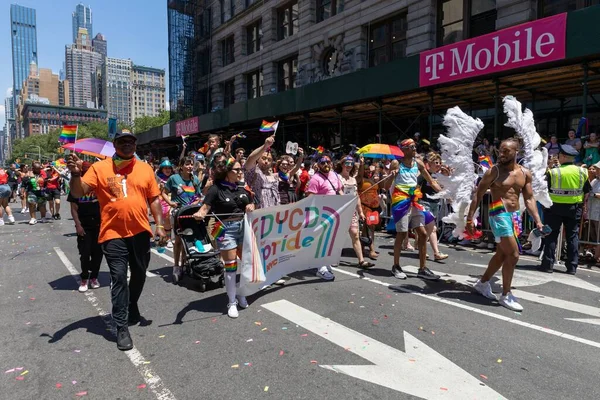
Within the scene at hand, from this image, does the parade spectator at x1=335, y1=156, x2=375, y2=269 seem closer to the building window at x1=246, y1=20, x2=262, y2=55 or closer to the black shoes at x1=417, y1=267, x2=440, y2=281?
the black shoes at x1=417, y1=267, x2=440, y2=281

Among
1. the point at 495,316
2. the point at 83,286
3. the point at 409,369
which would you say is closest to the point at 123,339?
the point at 83,286

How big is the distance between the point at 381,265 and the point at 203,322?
12.3ft

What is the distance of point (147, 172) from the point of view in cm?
448

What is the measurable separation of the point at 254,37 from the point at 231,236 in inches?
1143

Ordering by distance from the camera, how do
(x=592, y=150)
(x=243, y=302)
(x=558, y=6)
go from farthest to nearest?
(x=558, y=6)
(x=592, y=150)
(x=243, y=302)

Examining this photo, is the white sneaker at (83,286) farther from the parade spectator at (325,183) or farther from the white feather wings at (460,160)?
the white feather wings at (460,160)

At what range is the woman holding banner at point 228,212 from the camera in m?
4.96

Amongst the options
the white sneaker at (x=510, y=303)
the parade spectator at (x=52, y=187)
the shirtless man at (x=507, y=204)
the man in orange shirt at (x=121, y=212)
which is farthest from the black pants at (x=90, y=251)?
the parade spectator at (x=52, y=187)

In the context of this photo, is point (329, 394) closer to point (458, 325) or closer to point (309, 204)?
point (458, 325)

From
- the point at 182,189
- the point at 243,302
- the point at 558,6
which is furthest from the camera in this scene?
the point at 558,6

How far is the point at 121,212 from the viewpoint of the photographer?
13.7ft

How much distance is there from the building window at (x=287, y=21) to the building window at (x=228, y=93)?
721cm

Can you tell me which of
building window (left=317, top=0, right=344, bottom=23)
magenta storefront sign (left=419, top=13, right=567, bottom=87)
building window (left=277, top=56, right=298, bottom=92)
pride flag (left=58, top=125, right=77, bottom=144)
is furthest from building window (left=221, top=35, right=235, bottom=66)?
pride flag (left=58, top=125, right=77, bottom=144)

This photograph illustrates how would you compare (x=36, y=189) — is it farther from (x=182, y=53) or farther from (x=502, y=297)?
(x=182, y=53)
